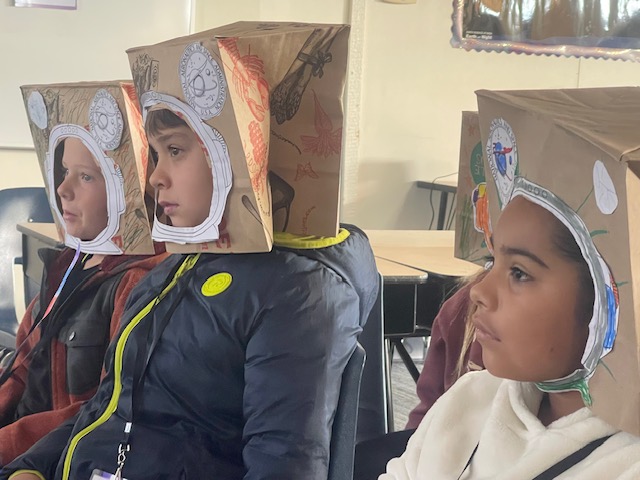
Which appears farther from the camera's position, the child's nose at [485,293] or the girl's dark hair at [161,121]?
the girl's dark hair at [161,121]

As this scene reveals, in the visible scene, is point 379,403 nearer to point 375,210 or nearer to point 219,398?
point 219,398

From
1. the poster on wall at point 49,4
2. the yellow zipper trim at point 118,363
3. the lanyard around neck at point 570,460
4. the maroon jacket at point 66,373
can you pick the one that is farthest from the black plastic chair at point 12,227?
the lanyard around neck at point 570,460

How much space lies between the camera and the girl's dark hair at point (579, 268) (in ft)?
2.01

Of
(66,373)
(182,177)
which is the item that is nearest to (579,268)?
(182,177)

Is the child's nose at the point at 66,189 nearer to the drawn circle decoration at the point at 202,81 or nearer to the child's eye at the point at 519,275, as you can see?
the drawn circle decoration at the point at 202,81

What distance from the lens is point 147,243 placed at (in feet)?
4.36

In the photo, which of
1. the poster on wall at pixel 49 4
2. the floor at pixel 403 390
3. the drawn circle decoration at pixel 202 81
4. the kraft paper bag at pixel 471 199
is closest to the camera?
the kraft paper bag at pixel 471 199

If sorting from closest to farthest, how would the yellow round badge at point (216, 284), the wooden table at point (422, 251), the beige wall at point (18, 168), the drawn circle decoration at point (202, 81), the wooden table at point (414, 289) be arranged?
the drawn circle decoration at point (202, 81) → the yellow round badge at point (216, 284) → the wooden table at point (414, 289) → the wooden table at point (422, 251) → the beige wall at point (18, 168)

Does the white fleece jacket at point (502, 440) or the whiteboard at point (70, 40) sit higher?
the whiteboard at point (70, 40)

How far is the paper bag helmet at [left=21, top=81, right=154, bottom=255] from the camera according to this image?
4.29 ft

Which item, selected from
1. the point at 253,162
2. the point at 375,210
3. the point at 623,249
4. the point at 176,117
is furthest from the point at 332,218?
the point at 375,210

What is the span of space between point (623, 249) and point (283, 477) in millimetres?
610

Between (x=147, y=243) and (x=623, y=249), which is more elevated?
(x=623, y=249)

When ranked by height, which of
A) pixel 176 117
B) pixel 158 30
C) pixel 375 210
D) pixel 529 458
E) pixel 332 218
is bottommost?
pixel 375 210
